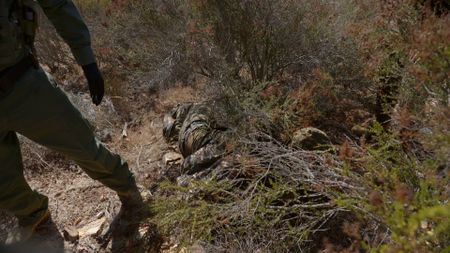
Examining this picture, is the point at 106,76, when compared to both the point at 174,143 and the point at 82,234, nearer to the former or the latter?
the point at 174,143

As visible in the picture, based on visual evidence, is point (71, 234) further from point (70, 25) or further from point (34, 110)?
point (70, 25)

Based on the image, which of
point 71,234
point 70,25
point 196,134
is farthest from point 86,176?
point 70,25

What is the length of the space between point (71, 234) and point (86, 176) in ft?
1.79

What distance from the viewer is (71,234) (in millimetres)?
2357

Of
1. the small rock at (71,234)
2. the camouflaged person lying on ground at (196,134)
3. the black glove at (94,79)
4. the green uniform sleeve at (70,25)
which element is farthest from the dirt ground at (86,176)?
the green uniform sleeve at (70,25)

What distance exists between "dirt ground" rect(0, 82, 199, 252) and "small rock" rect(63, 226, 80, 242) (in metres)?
0.02

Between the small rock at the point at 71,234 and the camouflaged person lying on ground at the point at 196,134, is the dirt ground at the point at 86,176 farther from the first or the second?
the camouflaged person lying on ground at the point at 196,134

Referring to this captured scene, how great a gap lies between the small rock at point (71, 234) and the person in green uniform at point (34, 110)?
0.61 ft

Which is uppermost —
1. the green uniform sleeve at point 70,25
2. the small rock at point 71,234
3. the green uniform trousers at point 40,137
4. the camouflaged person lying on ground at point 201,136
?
the green uniform sleeve at point 70,25

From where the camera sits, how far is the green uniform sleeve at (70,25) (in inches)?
72.9

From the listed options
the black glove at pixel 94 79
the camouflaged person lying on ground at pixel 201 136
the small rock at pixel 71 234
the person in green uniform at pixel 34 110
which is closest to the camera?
the person in green uniform at pixel 34 110

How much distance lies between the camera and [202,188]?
205 centimetres

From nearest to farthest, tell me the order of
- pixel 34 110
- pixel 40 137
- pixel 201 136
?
pixel 34 110, pixel 40 137, pixel 201 136

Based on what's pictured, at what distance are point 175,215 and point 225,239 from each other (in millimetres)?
274
